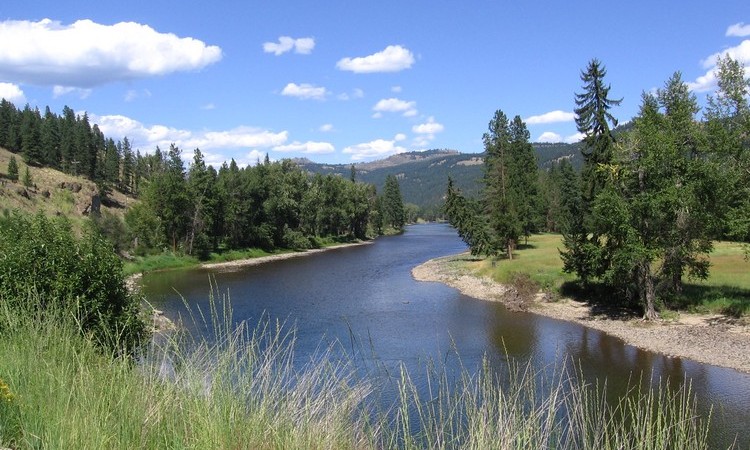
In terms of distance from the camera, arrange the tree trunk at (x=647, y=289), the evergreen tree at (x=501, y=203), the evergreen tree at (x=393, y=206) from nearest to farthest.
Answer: the tree trunk at (x=647, y=289) → the evergreen tree at (x=501, y=203) → the evergreen tree at (x=393, y=206)

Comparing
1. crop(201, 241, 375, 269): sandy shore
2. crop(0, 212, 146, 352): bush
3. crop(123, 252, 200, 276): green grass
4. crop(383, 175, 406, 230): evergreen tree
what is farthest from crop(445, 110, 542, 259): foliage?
crop(383, 175, 406, 230): evergreen tree

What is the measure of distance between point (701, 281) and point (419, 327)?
17180mm

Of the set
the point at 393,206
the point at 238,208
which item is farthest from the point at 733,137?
the point at 393,206

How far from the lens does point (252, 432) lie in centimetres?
511

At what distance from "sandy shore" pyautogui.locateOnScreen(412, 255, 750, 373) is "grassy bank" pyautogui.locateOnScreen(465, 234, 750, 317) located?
108 centimetres

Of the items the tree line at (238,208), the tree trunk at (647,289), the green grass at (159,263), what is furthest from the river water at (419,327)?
the tree line at (238,208)

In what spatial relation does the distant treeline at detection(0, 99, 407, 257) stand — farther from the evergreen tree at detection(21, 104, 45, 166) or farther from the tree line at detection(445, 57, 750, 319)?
the tree line at detection(445, 57, 750, 319)

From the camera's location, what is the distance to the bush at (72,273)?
13781mm

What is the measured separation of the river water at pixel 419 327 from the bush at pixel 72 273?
8.74ft

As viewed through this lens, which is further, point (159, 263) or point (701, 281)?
point (159, 263)

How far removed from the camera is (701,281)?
108 ft

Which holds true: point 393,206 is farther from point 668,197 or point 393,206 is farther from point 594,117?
point 668,197

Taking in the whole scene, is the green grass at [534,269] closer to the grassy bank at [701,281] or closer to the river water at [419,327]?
the grassy bank at [701,281]

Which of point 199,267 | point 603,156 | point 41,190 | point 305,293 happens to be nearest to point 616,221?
point 603,156
